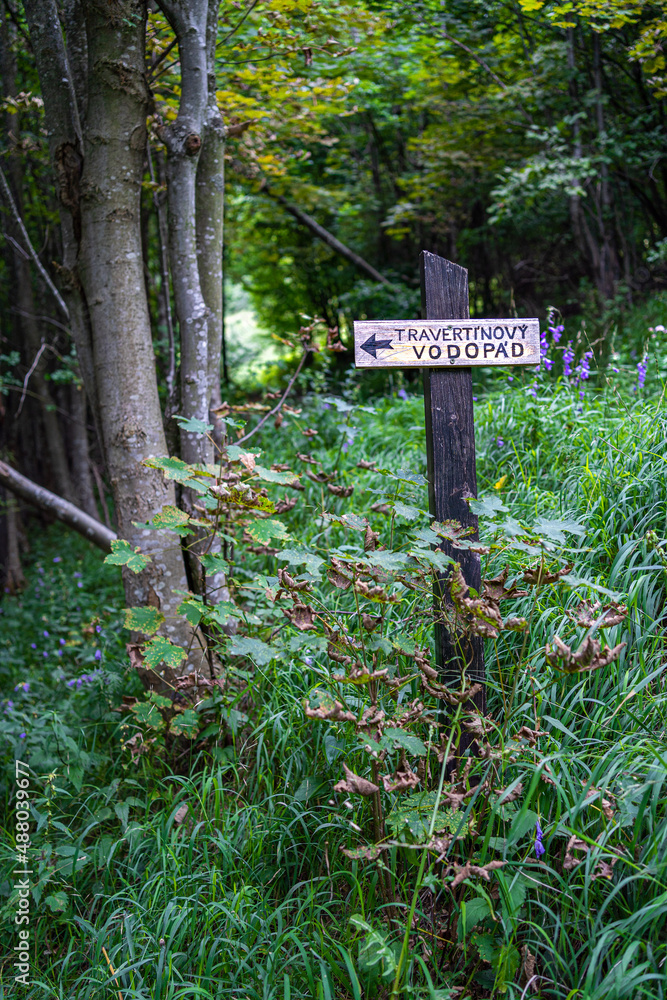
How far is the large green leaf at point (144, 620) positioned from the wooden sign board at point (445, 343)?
4.01 ft

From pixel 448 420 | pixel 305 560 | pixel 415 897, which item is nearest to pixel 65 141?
pixel 448 420

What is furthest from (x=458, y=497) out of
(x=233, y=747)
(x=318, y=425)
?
(x=318, y=425)

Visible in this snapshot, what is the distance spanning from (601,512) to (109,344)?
85.6 inches

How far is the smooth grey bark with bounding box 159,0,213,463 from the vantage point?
2734 millimetres

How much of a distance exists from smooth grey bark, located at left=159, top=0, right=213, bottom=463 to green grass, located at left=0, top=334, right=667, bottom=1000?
1.29 metres

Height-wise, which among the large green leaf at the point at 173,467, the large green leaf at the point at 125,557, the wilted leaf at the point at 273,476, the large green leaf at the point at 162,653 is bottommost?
the large green leaf at the point at 162,653

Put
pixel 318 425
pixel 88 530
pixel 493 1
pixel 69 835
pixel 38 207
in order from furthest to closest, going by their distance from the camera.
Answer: pixel 38 207, pixel 493 1, pixel 318 425, pixel 88 530, pixel 69 835

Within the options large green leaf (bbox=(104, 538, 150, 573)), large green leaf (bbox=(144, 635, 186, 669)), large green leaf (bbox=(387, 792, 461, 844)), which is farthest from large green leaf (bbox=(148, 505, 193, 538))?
large green leaf (bbox=(387, 792, 461, 844))

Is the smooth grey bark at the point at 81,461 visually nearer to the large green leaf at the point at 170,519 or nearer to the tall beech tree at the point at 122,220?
the tall beech tree at the point at 122,220

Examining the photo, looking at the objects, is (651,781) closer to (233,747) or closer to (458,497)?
(458,497)

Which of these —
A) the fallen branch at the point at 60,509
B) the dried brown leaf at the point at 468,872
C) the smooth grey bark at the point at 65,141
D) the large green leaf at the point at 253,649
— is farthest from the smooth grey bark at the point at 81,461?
the dried brown leaf at the point at 468,872

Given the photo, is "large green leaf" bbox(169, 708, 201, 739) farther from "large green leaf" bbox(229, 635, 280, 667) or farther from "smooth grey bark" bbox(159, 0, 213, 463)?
"smooth grey bark" bbox(159, 0, 213, 463)

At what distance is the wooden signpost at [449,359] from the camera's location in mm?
1925

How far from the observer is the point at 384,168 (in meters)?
9.67
